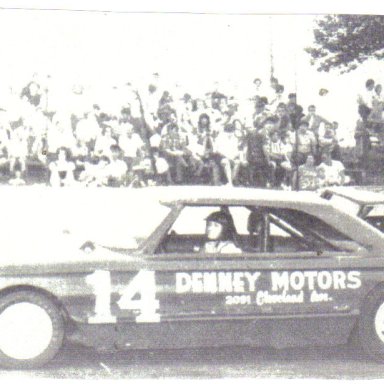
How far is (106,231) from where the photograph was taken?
5160 millimetres

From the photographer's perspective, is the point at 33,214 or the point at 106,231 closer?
the point at 106,231

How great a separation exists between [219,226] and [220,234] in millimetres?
59

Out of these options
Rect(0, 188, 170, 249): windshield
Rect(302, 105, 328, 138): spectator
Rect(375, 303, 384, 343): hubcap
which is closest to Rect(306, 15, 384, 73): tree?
Rect(302, 105, 328, 138): spectator

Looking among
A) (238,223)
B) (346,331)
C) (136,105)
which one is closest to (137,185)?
(136,105)

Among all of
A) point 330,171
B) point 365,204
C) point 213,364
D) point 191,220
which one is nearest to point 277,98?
point 330,171

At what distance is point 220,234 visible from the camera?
4.55 metres

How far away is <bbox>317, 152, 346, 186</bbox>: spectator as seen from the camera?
6836 millimetres

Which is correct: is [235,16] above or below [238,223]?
above

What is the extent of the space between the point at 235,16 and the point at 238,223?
228cm

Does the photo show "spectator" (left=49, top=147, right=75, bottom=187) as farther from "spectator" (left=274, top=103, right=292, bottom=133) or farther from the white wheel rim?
the white wheel rim

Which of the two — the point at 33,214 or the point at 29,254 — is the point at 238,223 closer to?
the point at 29,254

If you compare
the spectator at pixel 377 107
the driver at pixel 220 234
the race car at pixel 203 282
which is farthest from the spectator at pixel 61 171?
the spectator at pixel 377 107

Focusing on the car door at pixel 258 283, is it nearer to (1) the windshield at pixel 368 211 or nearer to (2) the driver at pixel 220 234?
(2) the driver at pixel 220 234

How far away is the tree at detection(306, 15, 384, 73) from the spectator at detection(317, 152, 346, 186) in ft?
2.83
